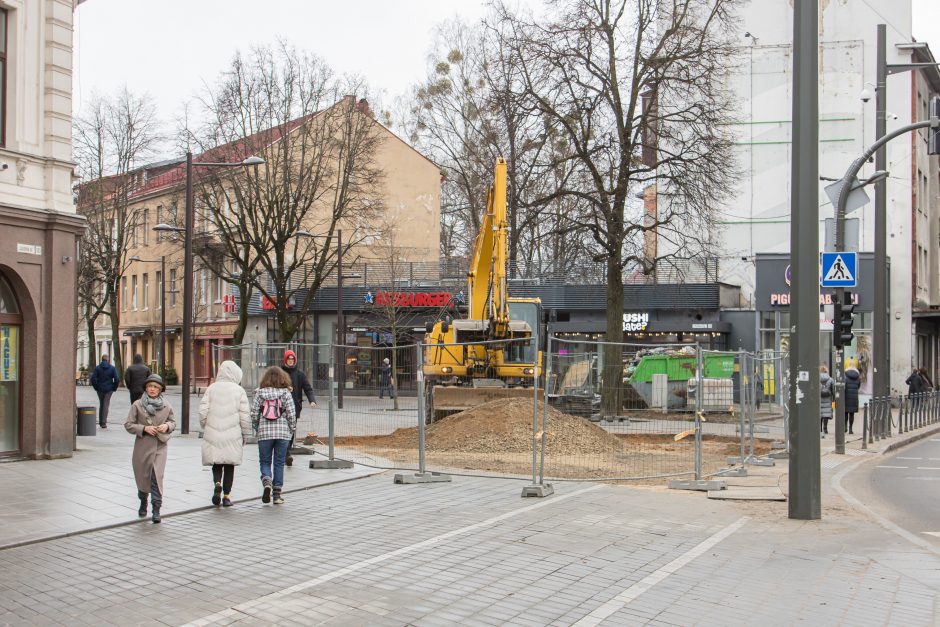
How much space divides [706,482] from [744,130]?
34.6 meters

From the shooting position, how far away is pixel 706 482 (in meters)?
12.7

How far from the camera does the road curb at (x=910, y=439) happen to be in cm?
2054

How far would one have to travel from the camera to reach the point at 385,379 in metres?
14.6

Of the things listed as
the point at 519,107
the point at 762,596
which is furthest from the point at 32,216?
the point at 519,107

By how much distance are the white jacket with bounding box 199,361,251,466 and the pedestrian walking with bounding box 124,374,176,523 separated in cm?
61

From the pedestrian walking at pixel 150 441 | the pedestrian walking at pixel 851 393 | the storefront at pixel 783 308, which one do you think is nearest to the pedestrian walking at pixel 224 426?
the pedestrian walking at pixel 150 441

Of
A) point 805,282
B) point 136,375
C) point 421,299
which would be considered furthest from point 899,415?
point 421,299

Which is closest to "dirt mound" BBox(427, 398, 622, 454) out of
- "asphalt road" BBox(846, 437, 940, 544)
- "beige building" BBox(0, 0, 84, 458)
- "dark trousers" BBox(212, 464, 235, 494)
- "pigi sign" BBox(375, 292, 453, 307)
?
"asphalt road" BBox(846, 437, 940, 544)

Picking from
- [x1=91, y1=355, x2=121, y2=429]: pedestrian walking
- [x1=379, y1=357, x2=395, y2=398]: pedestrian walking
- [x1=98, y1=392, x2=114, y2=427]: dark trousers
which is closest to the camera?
[x1=379, y1=357, x2=395, y2=398]: pedestrian walking

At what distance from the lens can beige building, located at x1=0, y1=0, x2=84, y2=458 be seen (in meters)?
14.8

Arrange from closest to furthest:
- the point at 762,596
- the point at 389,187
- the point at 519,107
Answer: the point at 762,596
the point at 519,107
the point at 389,187

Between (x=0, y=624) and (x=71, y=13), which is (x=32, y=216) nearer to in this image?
(x=71, y=13)

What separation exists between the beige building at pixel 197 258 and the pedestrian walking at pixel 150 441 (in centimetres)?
3155

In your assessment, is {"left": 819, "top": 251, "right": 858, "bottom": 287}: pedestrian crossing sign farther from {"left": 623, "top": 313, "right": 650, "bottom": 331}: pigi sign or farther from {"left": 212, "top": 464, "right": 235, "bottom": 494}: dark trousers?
{"left": 623, "top": 313, "right": 650, "bottom": 331}: pigi sign
